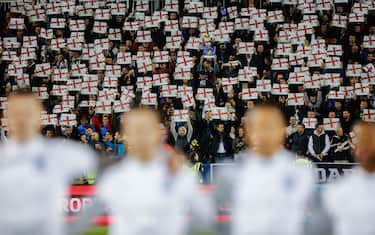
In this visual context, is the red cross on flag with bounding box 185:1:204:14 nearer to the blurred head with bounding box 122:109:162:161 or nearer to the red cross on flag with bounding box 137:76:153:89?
the red cross on flag with bounding box 137:76:153:89

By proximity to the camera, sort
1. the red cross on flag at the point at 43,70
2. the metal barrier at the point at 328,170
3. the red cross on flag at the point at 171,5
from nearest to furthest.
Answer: the metal barrier at the point at 328,170 < the red cross on flag at the point at 43,70 < the red cross on flag at the point at 171,5

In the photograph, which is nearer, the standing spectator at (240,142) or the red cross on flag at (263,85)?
the standing spectator at (240,142)

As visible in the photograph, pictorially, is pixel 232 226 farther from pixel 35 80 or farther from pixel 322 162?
pixel 35 80

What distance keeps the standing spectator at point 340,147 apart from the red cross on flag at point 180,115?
3.87 metres

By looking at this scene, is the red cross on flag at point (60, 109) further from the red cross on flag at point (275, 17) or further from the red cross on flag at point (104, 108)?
the red cross on flag at point (275, 17)

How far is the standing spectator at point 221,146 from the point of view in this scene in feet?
77.9

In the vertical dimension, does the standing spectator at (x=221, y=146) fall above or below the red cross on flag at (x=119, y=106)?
below

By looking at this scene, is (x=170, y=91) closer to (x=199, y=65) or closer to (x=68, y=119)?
(x=199, y=65)

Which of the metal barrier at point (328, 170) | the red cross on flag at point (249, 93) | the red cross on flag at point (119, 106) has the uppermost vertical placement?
the red cross on flag at point (249, 93)

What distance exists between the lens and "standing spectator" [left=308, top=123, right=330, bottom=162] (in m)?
23.8

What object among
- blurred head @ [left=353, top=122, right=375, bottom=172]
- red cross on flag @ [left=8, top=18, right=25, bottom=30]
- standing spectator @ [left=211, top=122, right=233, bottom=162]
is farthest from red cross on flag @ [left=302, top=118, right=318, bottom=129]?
blurred head @ [left=353, top=122, right=375, bottom=172]

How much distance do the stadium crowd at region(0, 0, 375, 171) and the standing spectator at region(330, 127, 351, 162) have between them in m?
0.02

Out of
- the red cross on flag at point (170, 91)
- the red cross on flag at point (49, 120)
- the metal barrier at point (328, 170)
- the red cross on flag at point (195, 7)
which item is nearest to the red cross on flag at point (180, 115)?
the red cross on flag at point (170, 91)

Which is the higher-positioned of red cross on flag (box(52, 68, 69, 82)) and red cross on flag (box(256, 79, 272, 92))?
red cross on flag (box(52, 68, 69, 82))
